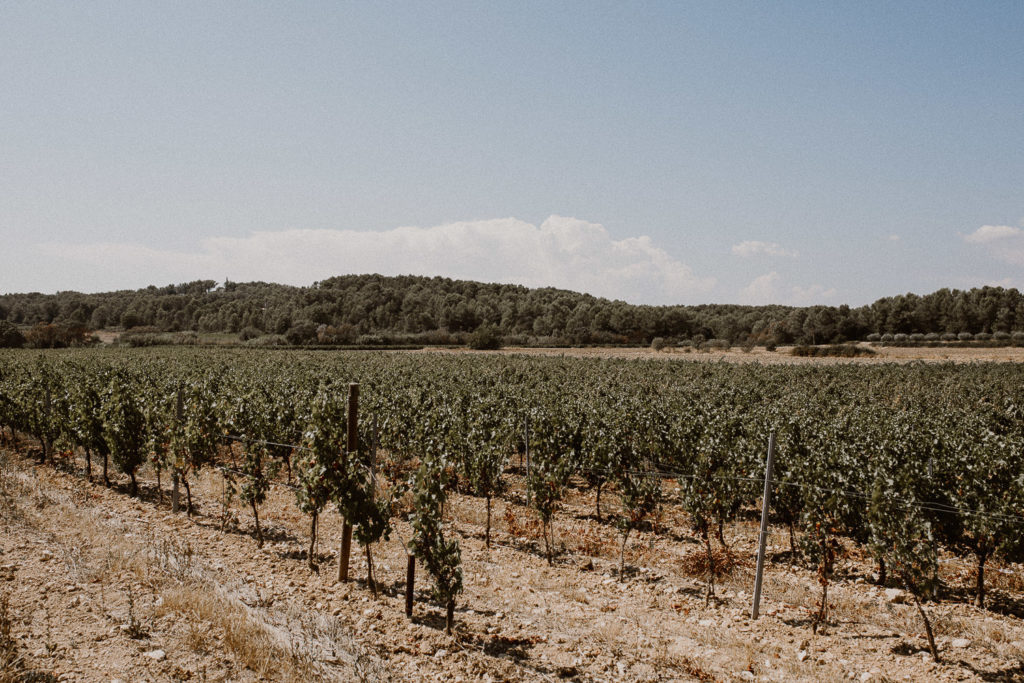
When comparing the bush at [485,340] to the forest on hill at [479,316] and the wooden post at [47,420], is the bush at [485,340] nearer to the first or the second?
the forest on hill at [479,316]

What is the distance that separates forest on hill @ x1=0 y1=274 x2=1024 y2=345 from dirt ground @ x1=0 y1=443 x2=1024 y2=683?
241ft

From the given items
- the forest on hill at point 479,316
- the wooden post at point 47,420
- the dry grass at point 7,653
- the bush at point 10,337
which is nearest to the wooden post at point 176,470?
the dry grass at point 7,653

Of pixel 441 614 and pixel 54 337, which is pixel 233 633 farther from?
pixel 54 337

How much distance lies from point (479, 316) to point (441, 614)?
337ft

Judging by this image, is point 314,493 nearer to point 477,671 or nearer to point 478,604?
point 478,604

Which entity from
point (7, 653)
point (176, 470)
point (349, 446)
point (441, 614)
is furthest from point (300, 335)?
point (7, 653)

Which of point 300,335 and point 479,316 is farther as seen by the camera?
point 479,316

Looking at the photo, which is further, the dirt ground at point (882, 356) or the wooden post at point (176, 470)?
the dirt ground at point (882, 356)

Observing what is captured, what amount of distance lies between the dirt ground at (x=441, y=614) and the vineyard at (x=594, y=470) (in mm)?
276

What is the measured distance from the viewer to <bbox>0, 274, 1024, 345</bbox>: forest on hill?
86.4 meters

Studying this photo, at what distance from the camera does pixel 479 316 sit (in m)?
109

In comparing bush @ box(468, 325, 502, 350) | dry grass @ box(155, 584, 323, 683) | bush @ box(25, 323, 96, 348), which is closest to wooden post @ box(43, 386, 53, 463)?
dry grass @ box(155, 584, 323, 683)

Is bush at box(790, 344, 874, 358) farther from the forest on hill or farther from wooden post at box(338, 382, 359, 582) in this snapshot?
wooden post at box(338, 382, 359, 582)

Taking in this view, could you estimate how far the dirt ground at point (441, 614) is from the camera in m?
5.84
